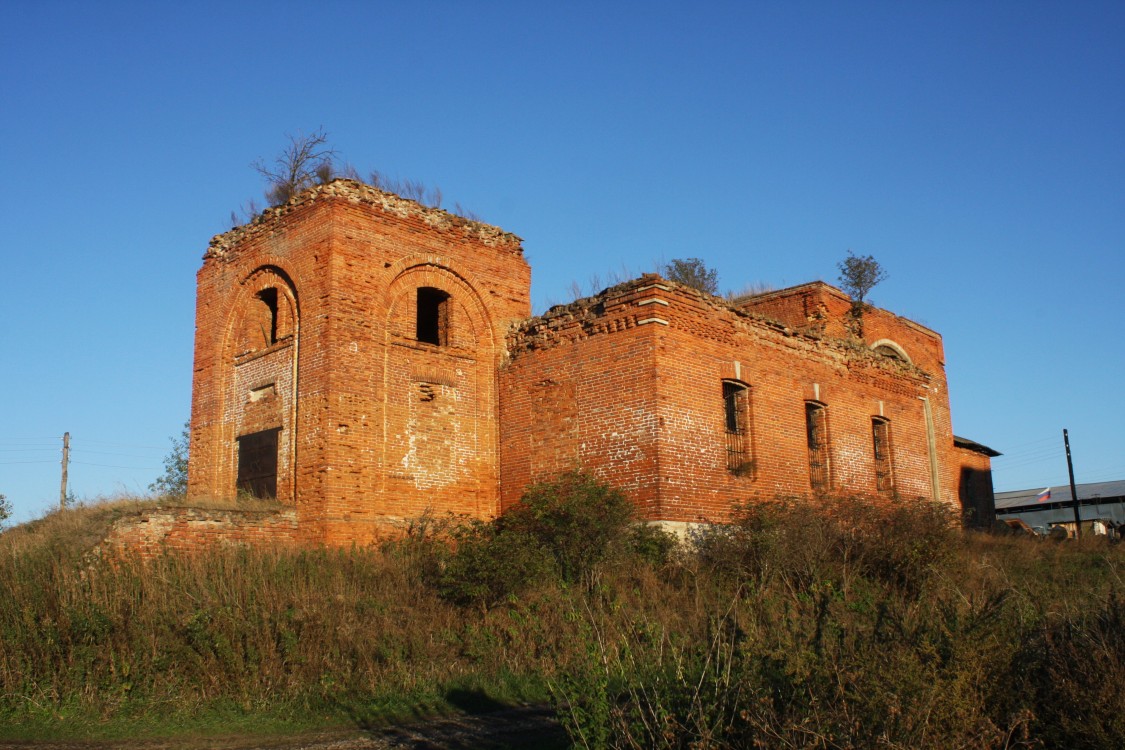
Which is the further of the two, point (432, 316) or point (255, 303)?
point (432, 316)

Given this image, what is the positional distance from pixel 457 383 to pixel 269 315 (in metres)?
4.06

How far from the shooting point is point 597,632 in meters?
6.74

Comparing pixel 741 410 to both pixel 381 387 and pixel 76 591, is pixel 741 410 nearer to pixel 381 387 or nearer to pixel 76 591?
pixel 381 387

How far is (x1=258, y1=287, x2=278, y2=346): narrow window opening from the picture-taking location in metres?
17.8

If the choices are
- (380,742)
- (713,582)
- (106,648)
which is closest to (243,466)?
(106,648)

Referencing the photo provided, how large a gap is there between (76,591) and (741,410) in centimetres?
1098

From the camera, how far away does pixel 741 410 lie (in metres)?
17.0

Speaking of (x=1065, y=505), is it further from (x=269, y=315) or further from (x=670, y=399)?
(x=269, y=315)

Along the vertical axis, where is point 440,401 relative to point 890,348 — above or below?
below

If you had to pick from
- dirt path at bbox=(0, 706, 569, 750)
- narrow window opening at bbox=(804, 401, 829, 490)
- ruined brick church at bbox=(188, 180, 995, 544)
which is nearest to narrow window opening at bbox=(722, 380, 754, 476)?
ruined brick church at bbox=(188, 180, 995, 544)

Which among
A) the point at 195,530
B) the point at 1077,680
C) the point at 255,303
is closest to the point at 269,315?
the point at 255,303

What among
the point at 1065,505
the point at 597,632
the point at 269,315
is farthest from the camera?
the point at 1065,505

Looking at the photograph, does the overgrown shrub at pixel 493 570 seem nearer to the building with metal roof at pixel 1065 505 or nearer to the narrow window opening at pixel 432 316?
the narrow window opening at pixel 432 316

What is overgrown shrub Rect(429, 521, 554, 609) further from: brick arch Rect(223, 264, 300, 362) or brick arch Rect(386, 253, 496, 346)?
brick arch Rect(223, 264, 300, 362)
